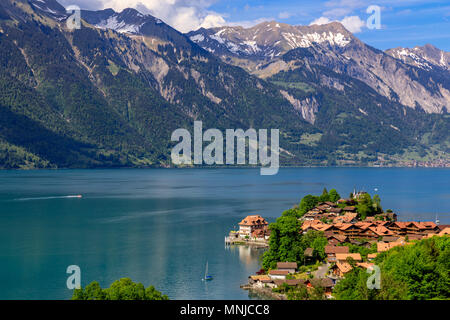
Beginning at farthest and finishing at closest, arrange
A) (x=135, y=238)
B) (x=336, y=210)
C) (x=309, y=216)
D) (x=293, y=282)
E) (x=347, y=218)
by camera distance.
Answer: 1. (x=336, y=210)
2. (x=309, y=216)
3. (x=347, y=218)
4. (x=135, y=238)
5. (x=293, y=282)

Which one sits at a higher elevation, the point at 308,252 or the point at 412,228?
the point at 412,228

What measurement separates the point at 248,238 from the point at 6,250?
135 feet

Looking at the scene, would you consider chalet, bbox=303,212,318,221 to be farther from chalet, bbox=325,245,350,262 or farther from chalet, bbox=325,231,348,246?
chalet, bbox=325,245,350,262

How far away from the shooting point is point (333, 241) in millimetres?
82625

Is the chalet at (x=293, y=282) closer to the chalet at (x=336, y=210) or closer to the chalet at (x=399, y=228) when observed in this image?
the chalet at (x=399, y=228)

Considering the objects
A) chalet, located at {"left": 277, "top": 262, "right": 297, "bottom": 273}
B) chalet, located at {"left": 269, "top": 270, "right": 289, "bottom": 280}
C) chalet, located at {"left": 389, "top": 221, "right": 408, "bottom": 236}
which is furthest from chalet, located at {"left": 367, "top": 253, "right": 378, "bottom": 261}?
chalet, located at {"left": 389, "top": 221, "right": 408, "bottom": 236}

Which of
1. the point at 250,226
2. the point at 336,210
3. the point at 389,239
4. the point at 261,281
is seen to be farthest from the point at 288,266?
the point at 336,210

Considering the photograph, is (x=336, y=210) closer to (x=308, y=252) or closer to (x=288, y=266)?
(x=308, y=252)

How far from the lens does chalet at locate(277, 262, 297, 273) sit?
64.5 metres

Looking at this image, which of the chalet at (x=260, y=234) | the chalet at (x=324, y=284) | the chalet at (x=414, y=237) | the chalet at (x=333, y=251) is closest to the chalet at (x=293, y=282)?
the chalet at (x=324, y=284)

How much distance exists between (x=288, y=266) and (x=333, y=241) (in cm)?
2008

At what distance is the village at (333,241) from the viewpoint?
59.7 meters

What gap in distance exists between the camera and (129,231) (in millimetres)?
109375
